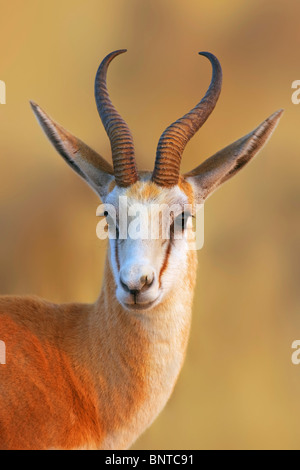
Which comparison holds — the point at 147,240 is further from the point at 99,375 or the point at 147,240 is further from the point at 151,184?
the point at 99,375

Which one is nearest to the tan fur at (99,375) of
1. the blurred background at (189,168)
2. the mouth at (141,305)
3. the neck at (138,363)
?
the neck at (138,363)

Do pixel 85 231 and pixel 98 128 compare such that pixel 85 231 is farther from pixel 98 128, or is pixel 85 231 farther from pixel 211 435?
pixel 211 435

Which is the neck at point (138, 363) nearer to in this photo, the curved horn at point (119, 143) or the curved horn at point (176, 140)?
the curved horn at point (176, 140)

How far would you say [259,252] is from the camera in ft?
33.8

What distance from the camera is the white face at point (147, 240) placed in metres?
4.50

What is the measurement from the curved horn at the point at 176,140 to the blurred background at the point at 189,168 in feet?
14.1

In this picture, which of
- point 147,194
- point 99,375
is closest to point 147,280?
point 147,194

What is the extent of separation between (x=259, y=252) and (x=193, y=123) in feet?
17.3

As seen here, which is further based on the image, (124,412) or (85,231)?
(85,231)

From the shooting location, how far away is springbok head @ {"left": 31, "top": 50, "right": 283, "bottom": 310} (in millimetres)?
4605

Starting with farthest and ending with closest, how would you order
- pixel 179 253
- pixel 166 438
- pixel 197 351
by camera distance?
pixel 197 351 → pixel 166 438 → pixel 179 253

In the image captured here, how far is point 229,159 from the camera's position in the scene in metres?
5.48

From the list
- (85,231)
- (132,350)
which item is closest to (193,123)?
(132,350)

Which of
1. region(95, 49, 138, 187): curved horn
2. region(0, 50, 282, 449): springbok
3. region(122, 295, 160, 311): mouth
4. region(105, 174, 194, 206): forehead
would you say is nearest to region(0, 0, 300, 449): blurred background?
region(0, 50, 282, 449): springbok
